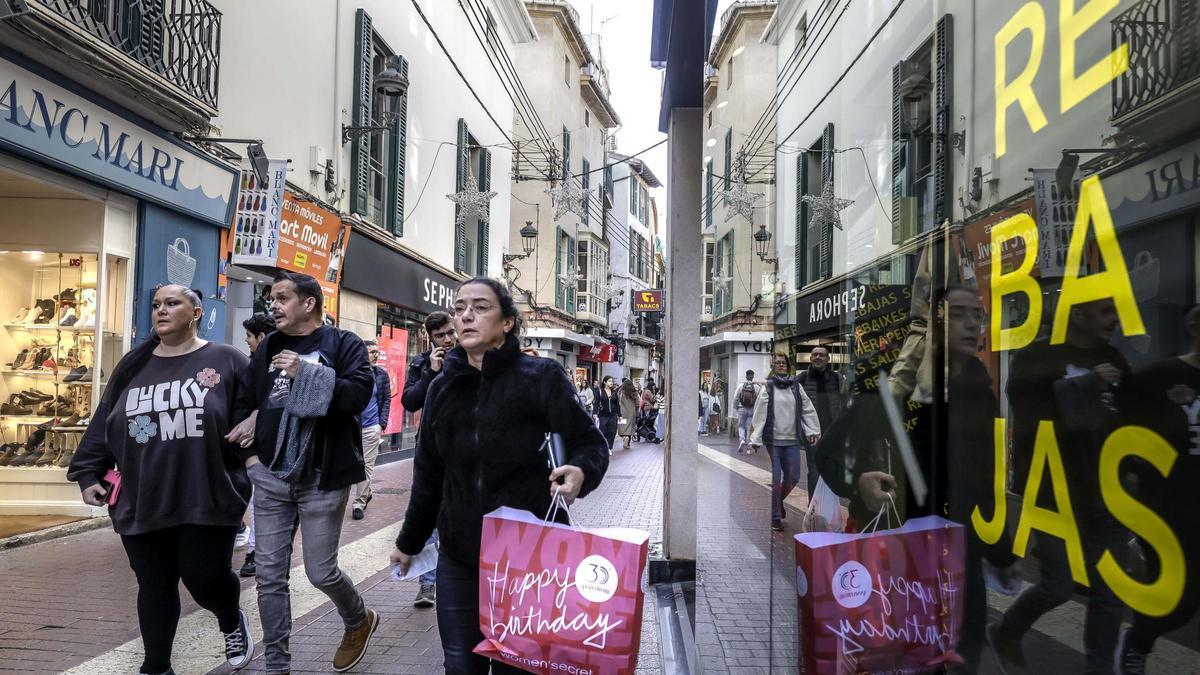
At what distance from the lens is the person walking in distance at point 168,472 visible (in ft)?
11.0

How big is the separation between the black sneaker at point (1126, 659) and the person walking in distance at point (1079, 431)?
0.06 ft

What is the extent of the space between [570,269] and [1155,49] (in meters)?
31.2

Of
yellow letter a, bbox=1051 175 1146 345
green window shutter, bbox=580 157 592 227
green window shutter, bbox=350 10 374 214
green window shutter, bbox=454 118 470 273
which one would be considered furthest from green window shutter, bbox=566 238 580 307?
yellow letter a, bbox=1051 175 1146 345

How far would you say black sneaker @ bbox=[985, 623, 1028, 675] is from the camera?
1478 mm

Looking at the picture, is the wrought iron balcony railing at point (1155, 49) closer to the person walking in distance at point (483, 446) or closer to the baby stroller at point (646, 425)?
the person walking in distance at point (483, 446)

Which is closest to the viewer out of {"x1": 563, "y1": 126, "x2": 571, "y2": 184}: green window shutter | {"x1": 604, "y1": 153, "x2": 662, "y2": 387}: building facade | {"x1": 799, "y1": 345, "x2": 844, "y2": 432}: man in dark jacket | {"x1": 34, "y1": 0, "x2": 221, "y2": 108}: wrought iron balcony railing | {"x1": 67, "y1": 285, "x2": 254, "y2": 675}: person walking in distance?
{"x1": 799, "y1": 345, "x2": 844, "y2": 432}: man in dark jacket

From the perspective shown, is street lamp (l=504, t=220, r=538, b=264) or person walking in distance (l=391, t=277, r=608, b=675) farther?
street lamp (l=504, t=220, r=538, b=264)

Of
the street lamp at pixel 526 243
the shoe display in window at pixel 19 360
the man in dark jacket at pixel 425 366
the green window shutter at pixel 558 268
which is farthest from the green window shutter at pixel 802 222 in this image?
the green window shutter at pixel 558 268

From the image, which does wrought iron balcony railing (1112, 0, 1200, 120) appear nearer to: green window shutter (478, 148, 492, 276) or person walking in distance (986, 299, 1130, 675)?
→ person walking in distance (986, 299, 1130, 675)

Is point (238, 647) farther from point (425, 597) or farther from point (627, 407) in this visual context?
point (627, 407)

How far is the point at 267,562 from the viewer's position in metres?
3.50

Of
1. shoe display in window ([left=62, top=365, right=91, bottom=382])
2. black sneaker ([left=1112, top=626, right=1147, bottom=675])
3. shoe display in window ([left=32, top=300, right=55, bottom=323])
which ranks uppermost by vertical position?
shoe display in window ([left=32, top=300, right=55, bottom=323])

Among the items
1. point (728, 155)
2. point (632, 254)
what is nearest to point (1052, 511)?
point (728, 155)

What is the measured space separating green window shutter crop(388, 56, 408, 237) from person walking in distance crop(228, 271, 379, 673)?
433 inches
